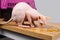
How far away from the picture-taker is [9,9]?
1.06m

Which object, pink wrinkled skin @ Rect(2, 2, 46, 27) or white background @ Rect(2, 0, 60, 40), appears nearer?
pink wrinkled skin @ Rect(2, 2, 46, 27)

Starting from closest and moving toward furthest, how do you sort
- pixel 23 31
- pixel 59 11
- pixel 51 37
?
pixel 51 37
pixel 23 31
pixel 59 11

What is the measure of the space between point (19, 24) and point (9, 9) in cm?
25

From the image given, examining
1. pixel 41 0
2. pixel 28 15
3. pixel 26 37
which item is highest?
pixel 41 0

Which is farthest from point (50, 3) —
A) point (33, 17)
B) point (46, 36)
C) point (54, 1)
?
point (46, 36)

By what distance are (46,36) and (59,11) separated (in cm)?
66

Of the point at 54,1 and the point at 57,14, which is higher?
the point at 54,1

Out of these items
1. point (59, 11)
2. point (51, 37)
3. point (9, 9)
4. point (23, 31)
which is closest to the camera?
point (51, 37)

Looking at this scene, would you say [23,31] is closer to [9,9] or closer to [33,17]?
[33,17]

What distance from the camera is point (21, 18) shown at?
82 centimetres

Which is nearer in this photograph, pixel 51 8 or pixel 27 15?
pixel 27 15

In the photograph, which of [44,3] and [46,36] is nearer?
[46,36]

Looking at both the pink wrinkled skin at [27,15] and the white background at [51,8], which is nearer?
the pink wrinkled skin at [27,15]

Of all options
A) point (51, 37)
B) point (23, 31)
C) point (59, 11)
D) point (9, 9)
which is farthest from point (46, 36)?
point (59, 11)
